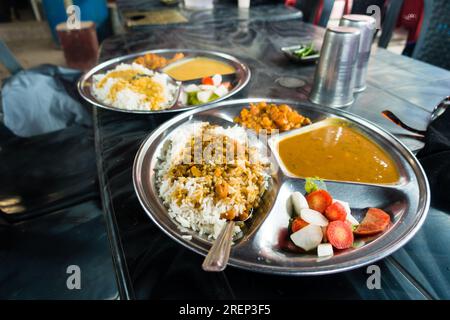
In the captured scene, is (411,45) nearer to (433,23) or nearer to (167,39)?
(433,23)

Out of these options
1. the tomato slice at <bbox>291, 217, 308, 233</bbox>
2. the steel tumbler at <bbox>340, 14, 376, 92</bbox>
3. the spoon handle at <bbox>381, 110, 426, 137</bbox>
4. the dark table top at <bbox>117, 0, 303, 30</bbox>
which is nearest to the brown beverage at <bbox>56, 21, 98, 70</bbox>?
the dark table top at <bbox>117, 0, 303, 30</bbox>

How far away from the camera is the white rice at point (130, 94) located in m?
1.77

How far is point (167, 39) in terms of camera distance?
323 cm

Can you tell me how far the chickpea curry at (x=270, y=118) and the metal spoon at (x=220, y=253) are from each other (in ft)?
2.38

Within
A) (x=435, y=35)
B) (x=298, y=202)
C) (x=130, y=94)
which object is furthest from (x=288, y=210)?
(x=435, y=35)

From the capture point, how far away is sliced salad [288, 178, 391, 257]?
959 millimetres

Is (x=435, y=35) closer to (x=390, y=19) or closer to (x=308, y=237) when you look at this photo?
(x=390, y=19)

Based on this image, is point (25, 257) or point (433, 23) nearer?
point (25, 257)

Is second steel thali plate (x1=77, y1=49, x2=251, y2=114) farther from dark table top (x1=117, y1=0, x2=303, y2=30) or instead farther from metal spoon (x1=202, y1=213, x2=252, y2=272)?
dark table top (x1=117, y1=0, x2=303, y2=30)

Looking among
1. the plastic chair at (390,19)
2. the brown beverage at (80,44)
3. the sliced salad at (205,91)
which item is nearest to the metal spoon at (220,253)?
the sliced salad at (205,91)

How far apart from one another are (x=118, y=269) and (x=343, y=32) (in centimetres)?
157

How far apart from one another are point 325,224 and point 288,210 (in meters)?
0.17

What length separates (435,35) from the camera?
9.56 ft
